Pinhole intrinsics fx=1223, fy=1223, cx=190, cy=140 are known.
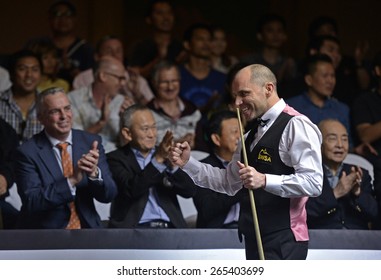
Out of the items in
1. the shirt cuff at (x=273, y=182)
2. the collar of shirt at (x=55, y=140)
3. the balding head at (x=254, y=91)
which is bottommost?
the collar of shirt at (x=55, y=140)

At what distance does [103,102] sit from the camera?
28.0 feet

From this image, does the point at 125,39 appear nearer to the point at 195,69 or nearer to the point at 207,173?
the point at 195,69

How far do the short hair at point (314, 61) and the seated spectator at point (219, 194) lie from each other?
104 cm

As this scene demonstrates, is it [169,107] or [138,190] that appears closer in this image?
[138,190]

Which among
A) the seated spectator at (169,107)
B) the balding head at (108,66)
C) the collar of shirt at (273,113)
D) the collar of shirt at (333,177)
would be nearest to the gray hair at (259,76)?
the collar of shirt at (273,113)

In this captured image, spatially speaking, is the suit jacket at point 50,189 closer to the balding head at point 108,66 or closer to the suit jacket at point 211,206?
the suit jacket at point 211,206

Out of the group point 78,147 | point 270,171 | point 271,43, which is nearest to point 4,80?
point 78,147

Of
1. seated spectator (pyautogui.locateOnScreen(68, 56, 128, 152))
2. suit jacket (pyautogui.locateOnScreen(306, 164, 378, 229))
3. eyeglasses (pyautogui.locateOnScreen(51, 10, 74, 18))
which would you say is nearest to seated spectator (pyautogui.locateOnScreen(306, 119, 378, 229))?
suit jacket (pyautogui.locateOnScreen(306, 164, 378, 229))

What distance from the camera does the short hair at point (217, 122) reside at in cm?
773

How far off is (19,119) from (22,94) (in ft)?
0.76

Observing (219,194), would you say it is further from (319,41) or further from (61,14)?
(61,14)

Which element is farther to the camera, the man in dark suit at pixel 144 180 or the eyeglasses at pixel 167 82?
the eyeglasses at pixel 167 82

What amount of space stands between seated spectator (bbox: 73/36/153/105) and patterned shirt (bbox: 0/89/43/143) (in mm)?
726
